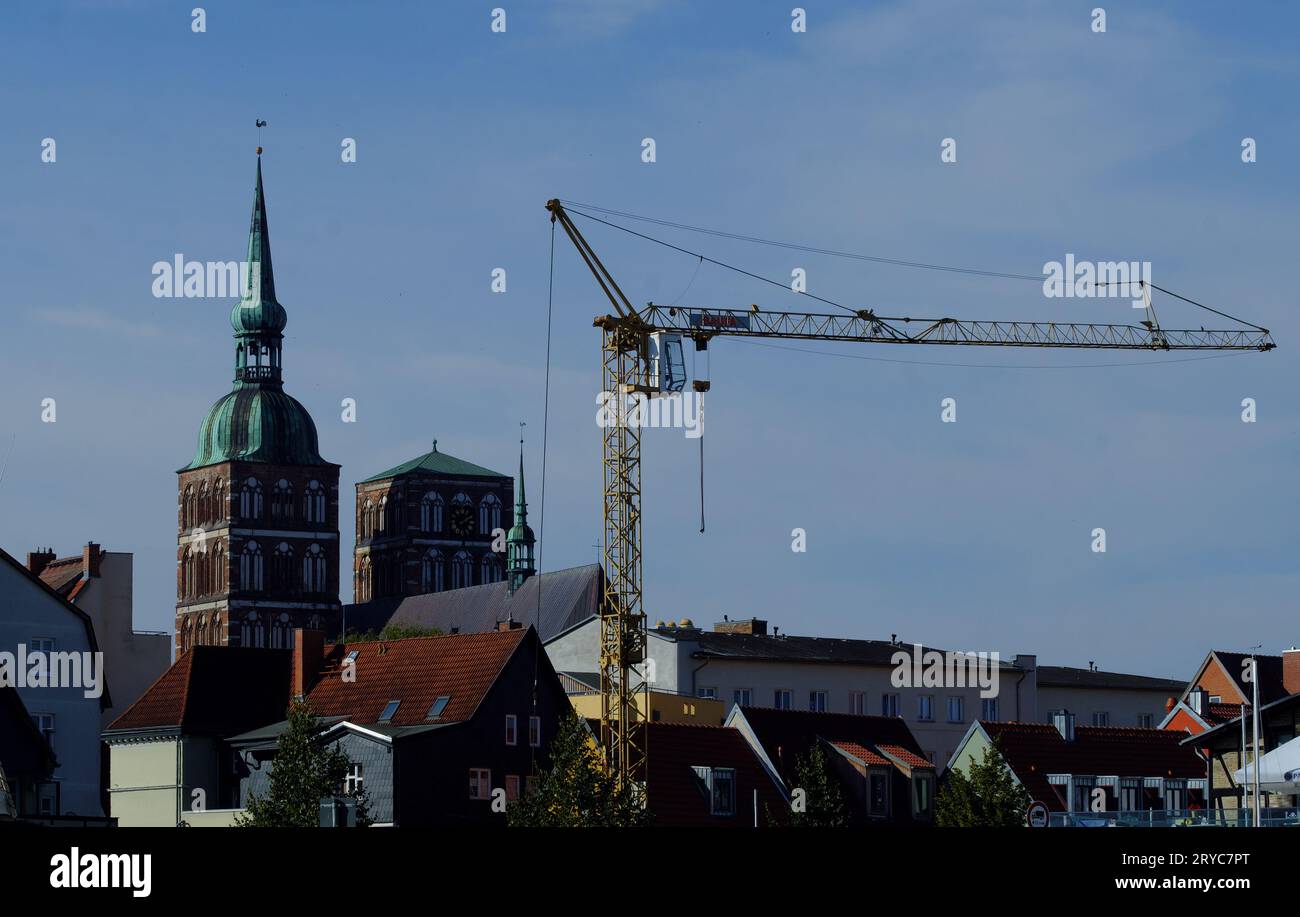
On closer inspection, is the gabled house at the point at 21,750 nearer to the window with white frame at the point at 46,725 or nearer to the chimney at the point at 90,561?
the window with white frame at the point at 46,725

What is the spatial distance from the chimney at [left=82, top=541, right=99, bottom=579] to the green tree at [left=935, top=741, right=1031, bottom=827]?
2168 inches

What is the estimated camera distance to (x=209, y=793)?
307 ft

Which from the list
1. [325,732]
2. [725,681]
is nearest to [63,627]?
[325,732]

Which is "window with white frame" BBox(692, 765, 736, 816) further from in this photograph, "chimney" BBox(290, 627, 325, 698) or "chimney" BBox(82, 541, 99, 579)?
"chimney" BBox(82, 541, 99, 579)

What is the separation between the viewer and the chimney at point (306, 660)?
96.9 meters

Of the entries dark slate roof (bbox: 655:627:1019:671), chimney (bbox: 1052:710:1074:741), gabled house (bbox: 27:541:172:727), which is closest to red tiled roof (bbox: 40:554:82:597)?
gabled house (bbox: 27:541:172:727)

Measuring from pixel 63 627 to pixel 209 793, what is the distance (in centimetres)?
886

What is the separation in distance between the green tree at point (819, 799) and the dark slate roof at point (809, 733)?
5693 millimetres

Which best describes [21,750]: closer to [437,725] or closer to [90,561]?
[437,725]

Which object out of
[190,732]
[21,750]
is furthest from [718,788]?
[21,750]

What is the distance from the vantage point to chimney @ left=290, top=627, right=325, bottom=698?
96938 mm

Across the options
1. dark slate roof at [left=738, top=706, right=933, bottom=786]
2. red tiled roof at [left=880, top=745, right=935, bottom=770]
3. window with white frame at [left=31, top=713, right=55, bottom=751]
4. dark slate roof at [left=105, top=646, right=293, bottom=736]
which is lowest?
red tiled roof at [left=880, top=745, right=935, bottom=770]
